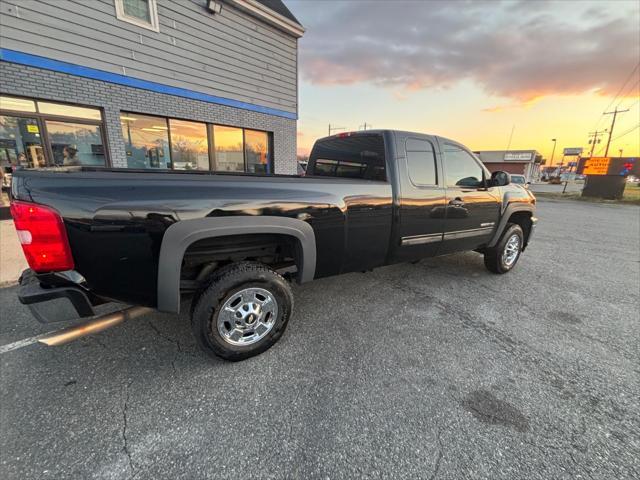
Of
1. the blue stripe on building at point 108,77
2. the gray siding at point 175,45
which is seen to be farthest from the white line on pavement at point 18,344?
the gray siding at point 175,45

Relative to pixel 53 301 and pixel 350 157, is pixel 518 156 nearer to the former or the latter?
pixel 350 157

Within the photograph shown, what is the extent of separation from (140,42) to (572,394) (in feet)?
31.8

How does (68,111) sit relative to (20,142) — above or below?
above

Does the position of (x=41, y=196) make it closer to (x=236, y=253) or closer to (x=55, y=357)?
(x=236, y=253)

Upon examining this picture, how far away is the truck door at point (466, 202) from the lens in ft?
12.4

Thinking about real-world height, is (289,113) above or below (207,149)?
above

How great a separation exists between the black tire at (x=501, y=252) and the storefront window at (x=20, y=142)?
29.7ft

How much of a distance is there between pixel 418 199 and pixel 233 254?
6.92ft

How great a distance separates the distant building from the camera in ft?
Result: 173

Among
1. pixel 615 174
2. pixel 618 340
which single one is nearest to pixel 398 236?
pixel 618 340

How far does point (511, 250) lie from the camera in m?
4.84

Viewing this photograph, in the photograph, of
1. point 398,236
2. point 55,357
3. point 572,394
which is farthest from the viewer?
point 398,236

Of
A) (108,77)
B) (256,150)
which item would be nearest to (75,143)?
(108,77)

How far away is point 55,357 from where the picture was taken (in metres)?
2.57
